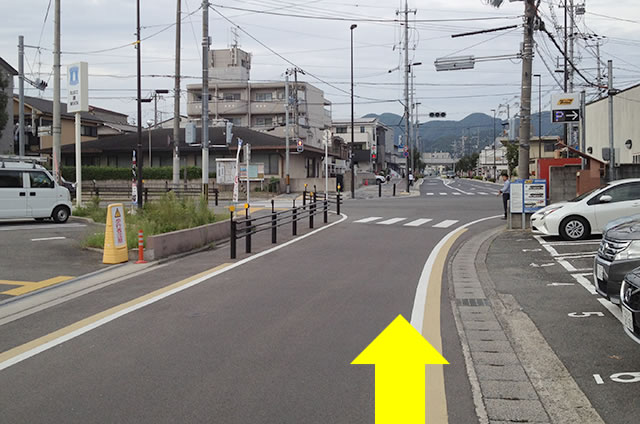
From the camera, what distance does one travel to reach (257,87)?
69.8 metres

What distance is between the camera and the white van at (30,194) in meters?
19.3

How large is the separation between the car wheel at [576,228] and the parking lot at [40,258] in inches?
433

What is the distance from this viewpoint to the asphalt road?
15.3 feet

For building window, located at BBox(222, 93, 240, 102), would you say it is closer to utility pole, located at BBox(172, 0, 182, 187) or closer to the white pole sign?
utility pole, located at BBox(172, 0, 182, 187)

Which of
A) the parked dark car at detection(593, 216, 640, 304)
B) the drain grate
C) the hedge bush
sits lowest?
the drain grate

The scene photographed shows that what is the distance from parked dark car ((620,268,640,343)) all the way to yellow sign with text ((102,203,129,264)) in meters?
10.1

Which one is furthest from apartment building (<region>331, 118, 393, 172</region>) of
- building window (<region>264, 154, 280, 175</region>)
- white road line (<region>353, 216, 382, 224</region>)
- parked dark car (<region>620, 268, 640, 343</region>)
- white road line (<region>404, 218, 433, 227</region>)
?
parked dark car (<region>620, 268, 640, 343</region>)

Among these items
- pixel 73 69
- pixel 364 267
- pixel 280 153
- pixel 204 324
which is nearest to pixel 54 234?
pixel 73 69

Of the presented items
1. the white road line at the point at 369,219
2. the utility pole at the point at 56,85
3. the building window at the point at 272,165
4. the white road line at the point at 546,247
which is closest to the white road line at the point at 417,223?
the white road line at the point at 369,219

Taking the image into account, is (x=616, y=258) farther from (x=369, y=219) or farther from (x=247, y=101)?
(x=247, y=101)

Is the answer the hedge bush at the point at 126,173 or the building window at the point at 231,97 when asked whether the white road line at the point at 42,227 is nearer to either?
the hedge bush at the point at 126,173

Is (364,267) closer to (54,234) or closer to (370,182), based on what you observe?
(54,234)

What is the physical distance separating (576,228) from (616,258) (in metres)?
8.15

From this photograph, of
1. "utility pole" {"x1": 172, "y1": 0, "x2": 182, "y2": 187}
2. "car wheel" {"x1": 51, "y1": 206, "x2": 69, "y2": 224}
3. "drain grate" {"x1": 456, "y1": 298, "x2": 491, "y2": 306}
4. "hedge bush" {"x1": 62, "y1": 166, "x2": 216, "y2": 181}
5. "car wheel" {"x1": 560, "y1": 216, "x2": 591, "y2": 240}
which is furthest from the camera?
"hedge bush" {"x1": 62, "y1": 166, "x2": 216, "y2": 181}
